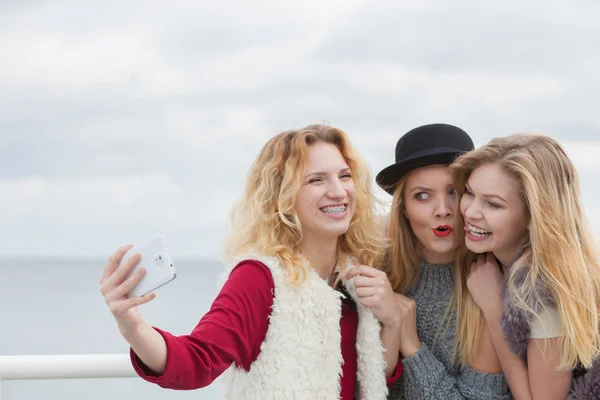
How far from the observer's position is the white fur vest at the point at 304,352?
2.27 metres

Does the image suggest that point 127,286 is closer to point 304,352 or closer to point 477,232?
point 304,352

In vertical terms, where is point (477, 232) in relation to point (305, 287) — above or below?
above

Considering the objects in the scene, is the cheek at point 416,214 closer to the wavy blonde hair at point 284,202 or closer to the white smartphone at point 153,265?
the wavy blonde hair at point 284,202

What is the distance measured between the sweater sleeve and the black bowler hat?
62 centimetres

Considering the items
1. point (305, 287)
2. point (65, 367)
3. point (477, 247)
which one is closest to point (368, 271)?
point (305, 287)

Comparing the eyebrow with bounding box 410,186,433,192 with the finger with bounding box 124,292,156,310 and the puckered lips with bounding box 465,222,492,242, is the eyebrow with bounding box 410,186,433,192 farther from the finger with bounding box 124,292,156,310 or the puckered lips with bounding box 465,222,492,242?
the finger with bounding box 124,292,156,310

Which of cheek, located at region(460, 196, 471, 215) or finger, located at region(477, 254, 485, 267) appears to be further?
finger, located at region(477, 254, 485, 267)

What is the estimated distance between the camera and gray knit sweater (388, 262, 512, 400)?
2598 mm

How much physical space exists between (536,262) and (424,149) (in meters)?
0.57

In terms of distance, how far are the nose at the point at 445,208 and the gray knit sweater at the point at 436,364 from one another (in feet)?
0.71

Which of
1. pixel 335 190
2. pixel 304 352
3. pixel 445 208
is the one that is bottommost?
pixel 304 352

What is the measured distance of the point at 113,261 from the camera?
1.76 metres

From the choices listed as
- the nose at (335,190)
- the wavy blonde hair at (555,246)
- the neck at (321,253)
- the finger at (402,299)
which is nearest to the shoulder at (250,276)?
the neck at (321,253)

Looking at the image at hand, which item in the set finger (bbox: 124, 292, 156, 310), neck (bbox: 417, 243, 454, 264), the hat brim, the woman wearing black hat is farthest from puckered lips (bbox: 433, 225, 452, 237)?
finger (bbox: 124, 292, 156, 310)
